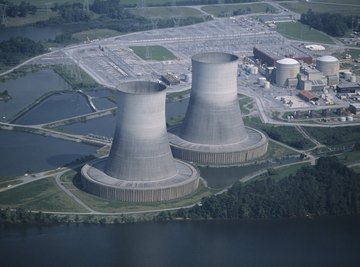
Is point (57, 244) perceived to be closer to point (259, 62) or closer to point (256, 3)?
point (259, 62)

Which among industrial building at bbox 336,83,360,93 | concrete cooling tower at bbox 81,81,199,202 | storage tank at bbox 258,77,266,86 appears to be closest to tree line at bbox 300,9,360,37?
industrial building at bbox 336,83,360,93

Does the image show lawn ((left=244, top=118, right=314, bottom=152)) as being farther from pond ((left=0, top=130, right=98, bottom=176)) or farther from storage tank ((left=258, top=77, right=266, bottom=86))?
pond ((left=0, top=130, right=98, bottom=176))

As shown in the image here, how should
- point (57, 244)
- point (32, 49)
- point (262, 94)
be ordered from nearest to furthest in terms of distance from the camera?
point (57, 244), point (262, 94), point (32, 49)

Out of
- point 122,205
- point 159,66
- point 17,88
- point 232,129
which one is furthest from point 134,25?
point 122,205

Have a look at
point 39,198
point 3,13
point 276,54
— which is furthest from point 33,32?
point 39,198

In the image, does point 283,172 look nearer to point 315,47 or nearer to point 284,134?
point 284,134

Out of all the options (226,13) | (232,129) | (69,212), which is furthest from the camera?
(226,13)
